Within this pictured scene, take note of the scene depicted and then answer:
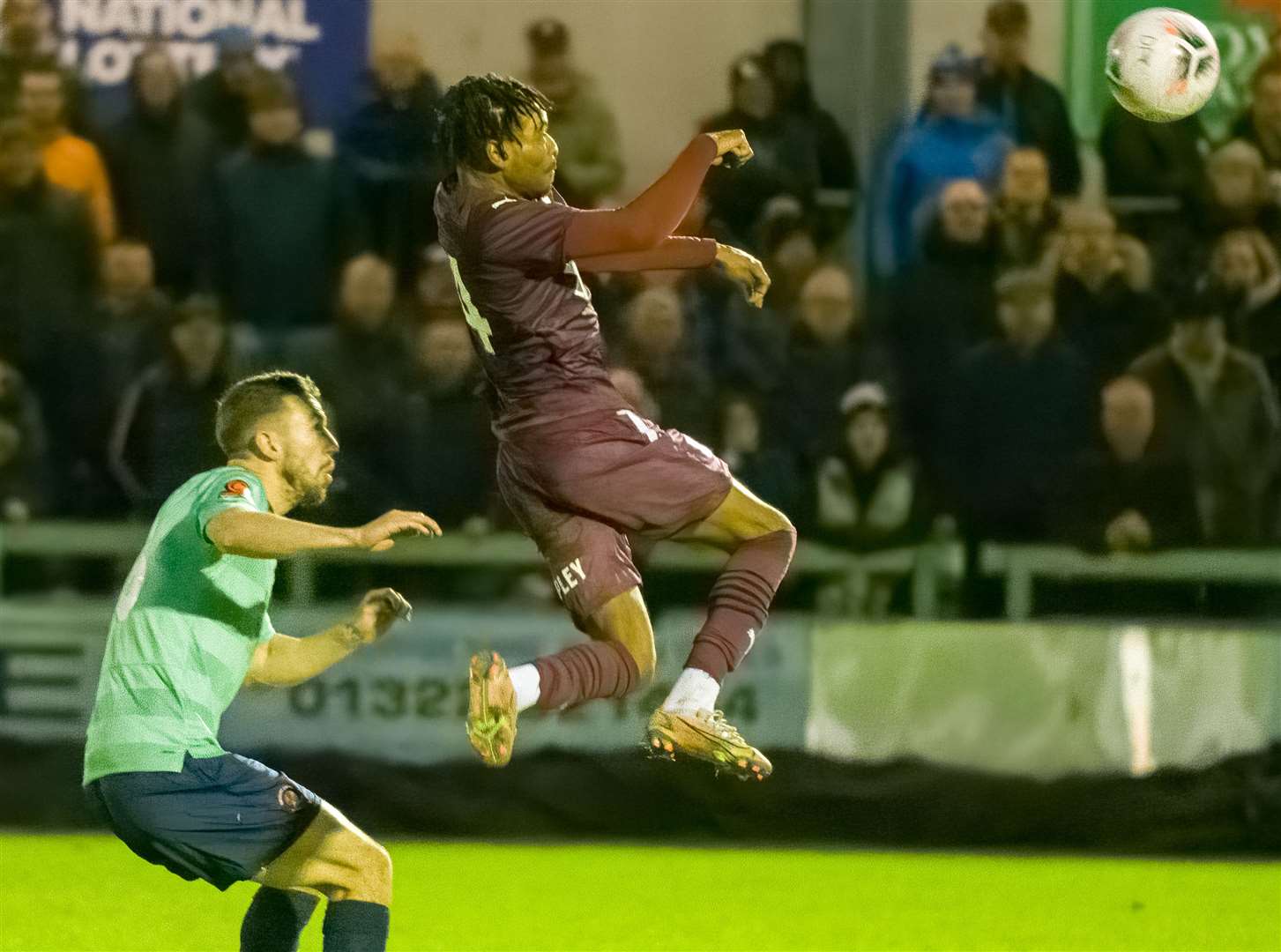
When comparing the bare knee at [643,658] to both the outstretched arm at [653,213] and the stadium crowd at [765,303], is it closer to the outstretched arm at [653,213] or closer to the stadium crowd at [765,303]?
the outstretched arm at [653,213]

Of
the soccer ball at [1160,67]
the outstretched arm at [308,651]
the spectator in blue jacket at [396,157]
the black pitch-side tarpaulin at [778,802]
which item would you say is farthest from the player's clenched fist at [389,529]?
the spectator in blue jacket at [396,157]

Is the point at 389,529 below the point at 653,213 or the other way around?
below

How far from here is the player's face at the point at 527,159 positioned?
17.4ft

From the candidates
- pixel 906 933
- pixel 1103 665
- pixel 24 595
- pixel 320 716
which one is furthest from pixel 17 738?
pixel 1103 665

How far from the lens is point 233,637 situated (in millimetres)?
4871

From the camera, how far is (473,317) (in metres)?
5.51

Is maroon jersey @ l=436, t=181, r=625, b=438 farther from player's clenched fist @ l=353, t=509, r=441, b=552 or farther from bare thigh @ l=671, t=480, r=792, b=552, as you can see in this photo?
player's clenched fist @ l=353, t=509, r=441, b=552

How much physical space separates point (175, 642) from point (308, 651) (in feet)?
1.41

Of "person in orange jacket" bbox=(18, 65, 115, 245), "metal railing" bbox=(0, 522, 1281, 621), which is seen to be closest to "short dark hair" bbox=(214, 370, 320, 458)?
"metal railing" bbox=(0, 522, 1281, 621)

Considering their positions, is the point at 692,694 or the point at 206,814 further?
the point at 692,694

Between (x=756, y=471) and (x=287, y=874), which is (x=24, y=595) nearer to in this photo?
(x=756, y=471)

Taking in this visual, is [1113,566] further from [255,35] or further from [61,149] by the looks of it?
[61,149]

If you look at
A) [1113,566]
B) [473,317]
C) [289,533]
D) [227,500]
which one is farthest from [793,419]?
[289,533]

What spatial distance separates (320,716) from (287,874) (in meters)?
4.21
